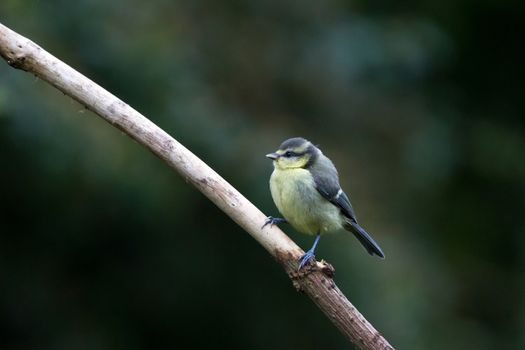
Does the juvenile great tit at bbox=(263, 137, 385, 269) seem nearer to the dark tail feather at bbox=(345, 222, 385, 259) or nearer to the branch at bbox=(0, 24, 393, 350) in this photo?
the dark tail feather at bbox=(345, 222, 385, 259)

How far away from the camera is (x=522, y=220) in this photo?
6422mm

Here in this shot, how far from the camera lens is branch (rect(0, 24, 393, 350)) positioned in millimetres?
2621

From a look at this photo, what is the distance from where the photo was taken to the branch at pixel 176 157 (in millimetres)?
2621

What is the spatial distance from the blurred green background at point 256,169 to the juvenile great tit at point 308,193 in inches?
27.1

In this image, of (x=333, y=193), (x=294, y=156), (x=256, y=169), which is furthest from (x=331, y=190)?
(x=256, y=169)

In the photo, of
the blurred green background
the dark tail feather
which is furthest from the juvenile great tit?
Answer: the blurred green background

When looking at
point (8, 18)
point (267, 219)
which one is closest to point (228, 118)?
point (8, 18)

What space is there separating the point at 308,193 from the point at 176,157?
3.21 ft

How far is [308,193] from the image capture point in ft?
11.5

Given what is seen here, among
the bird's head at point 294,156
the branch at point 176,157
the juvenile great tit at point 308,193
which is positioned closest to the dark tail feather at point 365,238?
the juvenile great tit at point 308,193

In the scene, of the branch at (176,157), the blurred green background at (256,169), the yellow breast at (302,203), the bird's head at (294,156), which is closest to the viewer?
the branch at (176,157)

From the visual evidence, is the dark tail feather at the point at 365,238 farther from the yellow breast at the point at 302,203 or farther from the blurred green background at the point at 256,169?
the blurred green background at the point at 256,169

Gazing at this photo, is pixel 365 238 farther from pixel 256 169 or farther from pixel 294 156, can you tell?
pixel 256 169

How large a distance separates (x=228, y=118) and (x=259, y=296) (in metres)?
1.20
